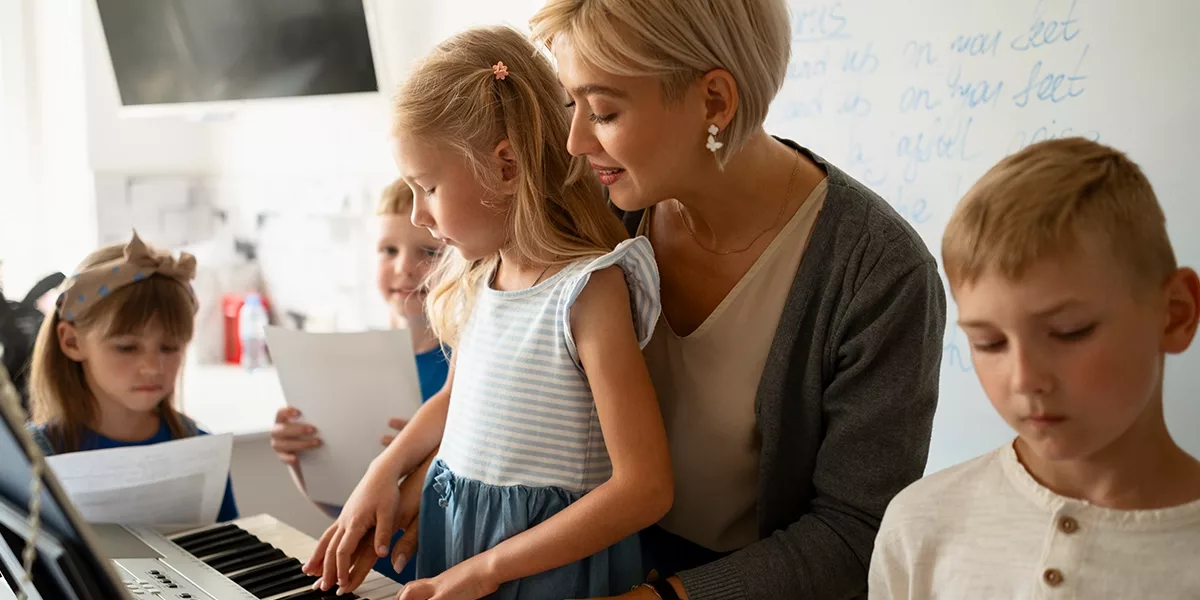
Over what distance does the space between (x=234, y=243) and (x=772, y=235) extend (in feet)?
8.28

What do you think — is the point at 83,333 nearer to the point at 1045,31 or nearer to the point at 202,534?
the point at 202,534

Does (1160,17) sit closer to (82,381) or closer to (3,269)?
(82,381)

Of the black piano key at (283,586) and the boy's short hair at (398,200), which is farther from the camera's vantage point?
the boy's short hair at (398,200)

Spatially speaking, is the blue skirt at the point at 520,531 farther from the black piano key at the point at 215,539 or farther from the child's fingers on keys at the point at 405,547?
the black piano key at the point at 215,539

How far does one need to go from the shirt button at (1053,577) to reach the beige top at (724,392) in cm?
44

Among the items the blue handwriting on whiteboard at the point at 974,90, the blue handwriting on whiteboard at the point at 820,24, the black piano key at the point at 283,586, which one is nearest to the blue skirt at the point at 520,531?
the black piano key at the point at 283,586

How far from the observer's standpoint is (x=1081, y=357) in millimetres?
760

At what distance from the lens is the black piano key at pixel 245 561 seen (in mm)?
1404

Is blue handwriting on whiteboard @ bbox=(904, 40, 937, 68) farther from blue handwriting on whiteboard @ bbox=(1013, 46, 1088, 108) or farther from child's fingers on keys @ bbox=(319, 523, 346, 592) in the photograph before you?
child's fingers on keys @ bbox=(319, 523, 346, 592)

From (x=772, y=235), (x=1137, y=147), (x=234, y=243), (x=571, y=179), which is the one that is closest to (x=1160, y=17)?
(x=1137, y=147)

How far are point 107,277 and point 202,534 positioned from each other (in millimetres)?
485

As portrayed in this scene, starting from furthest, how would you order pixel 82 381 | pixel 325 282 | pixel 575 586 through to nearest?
pixel 325 282, pixel 82 381, pixel 575 586

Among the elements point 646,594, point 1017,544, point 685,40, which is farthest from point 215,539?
point 1017,544

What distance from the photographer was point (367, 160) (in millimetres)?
2859
